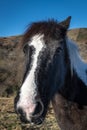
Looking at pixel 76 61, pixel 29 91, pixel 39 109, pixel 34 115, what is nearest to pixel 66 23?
pixel 76 61

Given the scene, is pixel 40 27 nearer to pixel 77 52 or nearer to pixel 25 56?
pixel 25 56

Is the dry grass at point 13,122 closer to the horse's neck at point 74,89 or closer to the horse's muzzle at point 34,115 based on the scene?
the horse's neck at point 74,89

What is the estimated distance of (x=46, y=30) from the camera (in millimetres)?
5312

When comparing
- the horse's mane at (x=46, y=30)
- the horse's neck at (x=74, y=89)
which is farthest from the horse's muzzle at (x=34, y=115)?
the horse's mane at (x=46, y=30)

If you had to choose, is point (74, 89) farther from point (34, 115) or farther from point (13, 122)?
point (13, 122)

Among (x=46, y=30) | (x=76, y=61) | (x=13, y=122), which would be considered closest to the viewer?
(x=46, y=30)

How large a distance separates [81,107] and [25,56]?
136 centimetres

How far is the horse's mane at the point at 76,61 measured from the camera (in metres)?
5.69

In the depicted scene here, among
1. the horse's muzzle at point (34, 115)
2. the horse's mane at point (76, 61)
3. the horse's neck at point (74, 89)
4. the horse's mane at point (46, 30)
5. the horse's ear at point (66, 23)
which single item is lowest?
the horse's muzzle at point (34, 115)

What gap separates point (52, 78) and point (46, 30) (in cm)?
81

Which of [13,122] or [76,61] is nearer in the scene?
[76,61]

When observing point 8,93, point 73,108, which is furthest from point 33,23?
→ point 8,93

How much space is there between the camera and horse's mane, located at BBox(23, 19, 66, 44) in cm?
529

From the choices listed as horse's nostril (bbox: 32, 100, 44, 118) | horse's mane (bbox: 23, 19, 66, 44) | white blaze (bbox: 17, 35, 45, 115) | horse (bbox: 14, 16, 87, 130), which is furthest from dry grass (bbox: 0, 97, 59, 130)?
horse's nostril (bbox: 32, 100, 44, 118)
